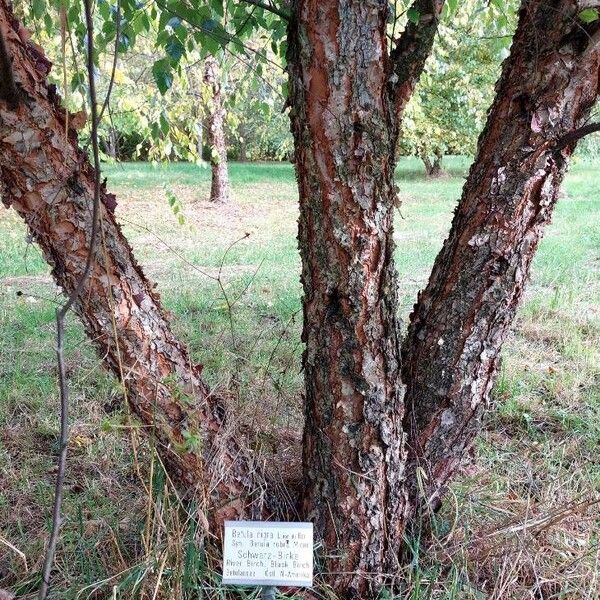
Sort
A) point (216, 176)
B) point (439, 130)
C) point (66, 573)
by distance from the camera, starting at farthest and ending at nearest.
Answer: point (439, 130) → point (216, 176) → point (66, 573)

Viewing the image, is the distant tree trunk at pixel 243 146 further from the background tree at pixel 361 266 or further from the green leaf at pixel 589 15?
the green leaf at pixel 589 15

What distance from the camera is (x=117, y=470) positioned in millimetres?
2271

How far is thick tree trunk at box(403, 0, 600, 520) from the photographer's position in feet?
4.73

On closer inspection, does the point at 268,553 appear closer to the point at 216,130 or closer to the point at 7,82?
the point at 7,82

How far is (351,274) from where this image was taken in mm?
1439

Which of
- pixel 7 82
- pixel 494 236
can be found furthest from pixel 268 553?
pixel 7 82

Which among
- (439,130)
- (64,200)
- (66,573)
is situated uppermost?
(439,130)

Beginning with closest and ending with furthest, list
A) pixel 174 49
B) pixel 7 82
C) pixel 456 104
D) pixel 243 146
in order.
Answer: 1. pixel 7 82
2. pixel 174 49
3. pixel 456 104
4. pixel 243 146

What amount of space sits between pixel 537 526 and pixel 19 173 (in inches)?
62.1

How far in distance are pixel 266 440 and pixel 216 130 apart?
8951 mm

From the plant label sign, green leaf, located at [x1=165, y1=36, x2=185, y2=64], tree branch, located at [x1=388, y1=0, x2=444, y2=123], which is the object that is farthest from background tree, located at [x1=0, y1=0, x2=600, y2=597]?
green leaf, located at [x1=165, y1=36, x2=185, y2=64]

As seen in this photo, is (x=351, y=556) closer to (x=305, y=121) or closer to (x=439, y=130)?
(x=305, y=121)

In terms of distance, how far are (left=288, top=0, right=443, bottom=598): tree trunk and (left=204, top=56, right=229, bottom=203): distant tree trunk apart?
5.88 m

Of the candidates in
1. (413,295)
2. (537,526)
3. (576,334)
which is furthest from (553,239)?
(537,526)
